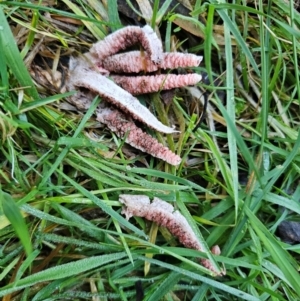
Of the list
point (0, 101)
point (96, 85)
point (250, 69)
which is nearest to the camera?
point (0, 101)

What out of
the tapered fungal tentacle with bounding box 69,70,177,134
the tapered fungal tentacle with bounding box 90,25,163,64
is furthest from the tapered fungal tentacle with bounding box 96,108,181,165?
the tapered fungal tentacle with bounding box 90,25,163,64

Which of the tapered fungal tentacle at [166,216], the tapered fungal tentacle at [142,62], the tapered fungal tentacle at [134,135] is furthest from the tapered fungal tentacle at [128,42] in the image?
the tapered fungal tentacle at [166,216]

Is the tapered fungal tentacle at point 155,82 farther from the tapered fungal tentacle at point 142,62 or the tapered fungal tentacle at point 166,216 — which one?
the tapered fungal tentacle at point 166,216

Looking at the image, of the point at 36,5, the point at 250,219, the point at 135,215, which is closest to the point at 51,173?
the point at 135,215

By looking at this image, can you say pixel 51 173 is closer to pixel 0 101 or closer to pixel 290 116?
pixel 0 101

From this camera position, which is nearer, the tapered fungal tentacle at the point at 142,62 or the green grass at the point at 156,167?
the green grass at the point at 156,167

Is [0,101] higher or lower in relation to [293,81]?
higher
